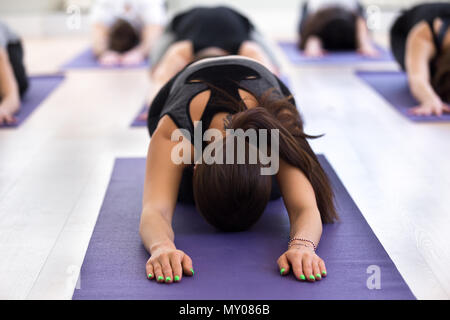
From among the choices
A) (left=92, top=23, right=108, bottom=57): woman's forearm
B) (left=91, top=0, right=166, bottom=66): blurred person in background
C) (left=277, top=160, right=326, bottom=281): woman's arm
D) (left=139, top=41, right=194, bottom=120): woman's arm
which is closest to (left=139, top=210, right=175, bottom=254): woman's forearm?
(left=277, top=160, right=326, bottom=281): woman's arm

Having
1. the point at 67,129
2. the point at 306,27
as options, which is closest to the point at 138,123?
the point at 67,129

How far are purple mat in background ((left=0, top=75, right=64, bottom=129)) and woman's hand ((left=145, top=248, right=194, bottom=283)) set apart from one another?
1922 mm

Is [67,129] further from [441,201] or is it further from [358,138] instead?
[441,201]

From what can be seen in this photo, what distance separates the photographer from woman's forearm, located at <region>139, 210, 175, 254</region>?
168 cm

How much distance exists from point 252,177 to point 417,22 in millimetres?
2282

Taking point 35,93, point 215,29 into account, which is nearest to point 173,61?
point 215,29

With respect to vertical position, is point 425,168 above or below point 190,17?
below

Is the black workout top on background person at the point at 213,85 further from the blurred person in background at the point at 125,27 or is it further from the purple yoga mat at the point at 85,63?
the blurred person in background at the point at 125,27

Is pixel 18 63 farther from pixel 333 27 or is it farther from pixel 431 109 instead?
pixel 333 27

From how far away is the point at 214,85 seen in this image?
1881 mm

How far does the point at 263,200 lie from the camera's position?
1673mm

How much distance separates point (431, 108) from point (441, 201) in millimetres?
1119

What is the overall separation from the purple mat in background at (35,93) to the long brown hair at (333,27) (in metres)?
2.15

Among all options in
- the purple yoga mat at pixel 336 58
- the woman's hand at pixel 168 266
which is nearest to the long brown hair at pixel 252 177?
the woman's hand at pixel 168 266
